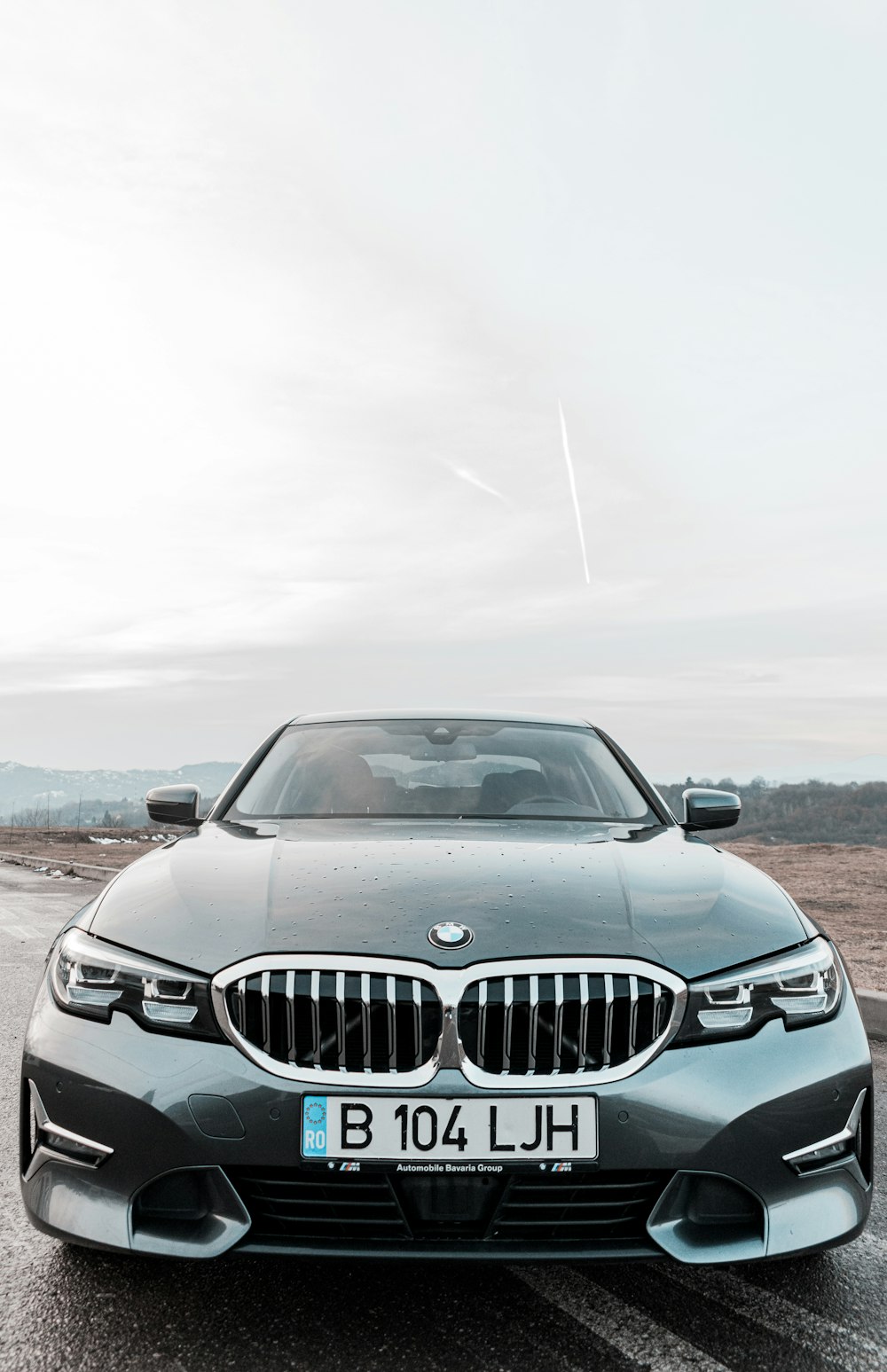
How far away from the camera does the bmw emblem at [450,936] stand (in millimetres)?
2223

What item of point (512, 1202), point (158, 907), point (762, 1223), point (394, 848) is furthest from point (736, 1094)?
point (158, 907)

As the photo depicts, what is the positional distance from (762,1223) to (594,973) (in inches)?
23.5

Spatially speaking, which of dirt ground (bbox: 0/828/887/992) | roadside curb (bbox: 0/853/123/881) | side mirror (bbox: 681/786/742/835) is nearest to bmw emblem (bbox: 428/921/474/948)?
side mirror (bbox: 681/786/742/835)

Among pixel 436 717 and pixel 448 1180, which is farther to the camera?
pixel 436 717

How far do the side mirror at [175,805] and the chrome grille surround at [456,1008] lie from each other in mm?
1772

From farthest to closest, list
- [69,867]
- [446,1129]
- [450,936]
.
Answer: [69,867] < [450,936] < [446,1129]

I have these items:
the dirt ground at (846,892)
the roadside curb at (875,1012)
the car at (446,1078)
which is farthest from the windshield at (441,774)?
the roadside curb at (875,1012)

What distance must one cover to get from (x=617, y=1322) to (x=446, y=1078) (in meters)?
0.74

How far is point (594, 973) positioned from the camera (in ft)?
7.18

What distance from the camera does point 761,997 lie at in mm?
2273

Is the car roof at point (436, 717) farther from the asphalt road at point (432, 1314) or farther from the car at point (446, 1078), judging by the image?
the asphalt road at point (432, 1314)

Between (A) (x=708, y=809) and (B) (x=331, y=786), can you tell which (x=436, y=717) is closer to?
(B) (x=331, y=786)

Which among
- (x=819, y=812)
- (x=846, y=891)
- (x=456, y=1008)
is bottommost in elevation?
(x=819, y=812)

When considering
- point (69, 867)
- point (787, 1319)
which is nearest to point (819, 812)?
point (69, 867)
